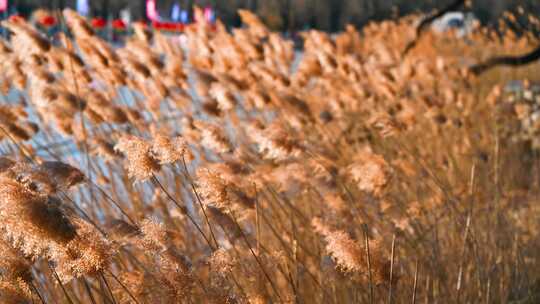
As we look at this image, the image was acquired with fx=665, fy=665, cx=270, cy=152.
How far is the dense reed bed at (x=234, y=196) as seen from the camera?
39.2 inches

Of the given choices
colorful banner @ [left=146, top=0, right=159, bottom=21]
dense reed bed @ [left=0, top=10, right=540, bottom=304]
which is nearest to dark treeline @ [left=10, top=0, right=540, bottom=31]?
colorful banner @ [left=146, top=0, right=159, bottom=21]

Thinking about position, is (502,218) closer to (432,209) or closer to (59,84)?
(432,209)

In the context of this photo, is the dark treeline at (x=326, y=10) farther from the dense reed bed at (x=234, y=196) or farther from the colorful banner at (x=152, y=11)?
the dense reed bed at (x=234, y=196)

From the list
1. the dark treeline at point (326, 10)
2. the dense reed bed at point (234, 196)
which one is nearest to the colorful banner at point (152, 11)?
the dense reed bed at point (234, 196)

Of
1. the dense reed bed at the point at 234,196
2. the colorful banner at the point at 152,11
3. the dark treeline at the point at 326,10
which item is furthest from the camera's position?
the dark treeline at the point at 326,10

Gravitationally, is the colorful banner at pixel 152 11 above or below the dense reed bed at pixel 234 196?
above

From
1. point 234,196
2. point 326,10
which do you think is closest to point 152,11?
point 234,196

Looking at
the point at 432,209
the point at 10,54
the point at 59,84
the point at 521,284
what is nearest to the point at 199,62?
the point at 59,84

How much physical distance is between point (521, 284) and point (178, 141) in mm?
1095

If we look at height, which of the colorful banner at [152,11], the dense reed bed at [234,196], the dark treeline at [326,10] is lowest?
the dense reed bed at [234,196]

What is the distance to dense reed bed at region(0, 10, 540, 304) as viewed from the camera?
996mm

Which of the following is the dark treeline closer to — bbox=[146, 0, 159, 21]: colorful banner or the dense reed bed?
bbox=[146, 0, 159, 21]: colorful banner

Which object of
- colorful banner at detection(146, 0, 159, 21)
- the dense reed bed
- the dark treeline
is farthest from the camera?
the dark treeline

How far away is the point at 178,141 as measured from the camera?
1095 mm
